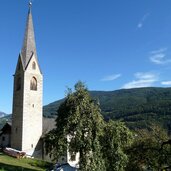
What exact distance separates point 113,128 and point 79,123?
4.67 m

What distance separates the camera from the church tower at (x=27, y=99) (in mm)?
57375

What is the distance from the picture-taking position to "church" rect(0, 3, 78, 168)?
57469 millimetres

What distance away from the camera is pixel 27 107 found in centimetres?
5809

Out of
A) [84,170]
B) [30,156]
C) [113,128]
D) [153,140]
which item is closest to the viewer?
[84,170]

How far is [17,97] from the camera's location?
59594 mm

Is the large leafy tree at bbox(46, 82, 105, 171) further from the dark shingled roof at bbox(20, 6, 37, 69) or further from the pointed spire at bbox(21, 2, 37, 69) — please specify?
the pointed spire at bbox(21, 2, 37, 69)

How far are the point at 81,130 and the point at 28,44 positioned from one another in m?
32.2

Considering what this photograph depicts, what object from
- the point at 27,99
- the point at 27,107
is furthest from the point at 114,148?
the point at 27,99

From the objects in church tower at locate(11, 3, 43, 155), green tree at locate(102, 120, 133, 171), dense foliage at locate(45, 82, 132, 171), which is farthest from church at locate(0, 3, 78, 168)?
dense foliage at locate(45, 82, 132, 171)

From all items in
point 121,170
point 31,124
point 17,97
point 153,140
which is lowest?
point 121,170

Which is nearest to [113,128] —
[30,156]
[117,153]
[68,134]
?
[117,153]

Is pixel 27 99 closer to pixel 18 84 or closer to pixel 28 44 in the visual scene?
pixel 18 84

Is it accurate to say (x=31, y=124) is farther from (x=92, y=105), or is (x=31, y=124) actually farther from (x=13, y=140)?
(x=92, y=105)

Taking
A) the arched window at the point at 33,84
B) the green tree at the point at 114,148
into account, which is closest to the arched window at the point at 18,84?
the arched window at the point at 33,84
